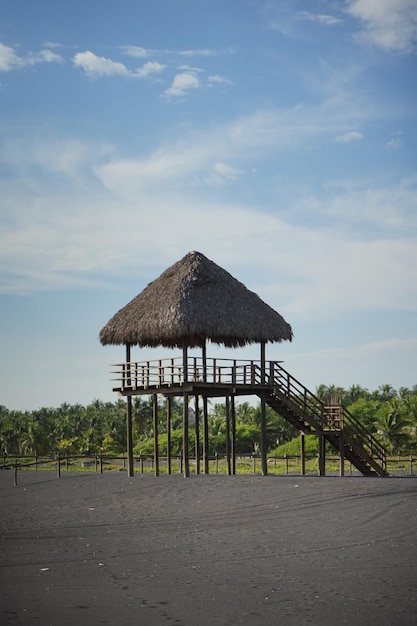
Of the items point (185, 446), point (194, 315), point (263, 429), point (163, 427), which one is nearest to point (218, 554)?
point (185, 446)

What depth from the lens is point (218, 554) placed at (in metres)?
14.3

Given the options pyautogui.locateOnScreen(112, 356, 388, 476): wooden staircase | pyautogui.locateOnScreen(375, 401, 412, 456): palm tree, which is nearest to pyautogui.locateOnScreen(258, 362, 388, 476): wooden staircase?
pyautogui.locateOnScreen(112, 356, 388, 476): wooden staircase

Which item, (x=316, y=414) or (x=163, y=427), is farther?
(x=163, y=427)

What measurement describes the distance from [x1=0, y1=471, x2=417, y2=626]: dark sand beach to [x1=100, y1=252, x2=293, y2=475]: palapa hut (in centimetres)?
476

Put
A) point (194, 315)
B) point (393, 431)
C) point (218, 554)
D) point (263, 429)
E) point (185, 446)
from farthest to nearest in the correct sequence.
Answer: point (393, 431) → point (263, 429) → point (185, 446) → point (194, 315) → point (218, 554)

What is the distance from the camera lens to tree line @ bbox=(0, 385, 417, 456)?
52719mm

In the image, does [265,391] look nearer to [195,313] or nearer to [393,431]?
[195,313]

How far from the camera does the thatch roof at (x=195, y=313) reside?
1049 inches

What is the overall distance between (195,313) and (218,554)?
12.9 m

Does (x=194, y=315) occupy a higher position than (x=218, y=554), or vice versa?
(x=194, y=315)

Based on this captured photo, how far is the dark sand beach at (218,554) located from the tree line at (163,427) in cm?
2961

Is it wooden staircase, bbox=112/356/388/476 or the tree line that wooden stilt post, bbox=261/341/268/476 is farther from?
the tree line

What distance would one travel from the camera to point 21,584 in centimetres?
1202

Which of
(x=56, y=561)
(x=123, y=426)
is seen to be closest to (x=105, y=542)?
(x=56, y=561)
